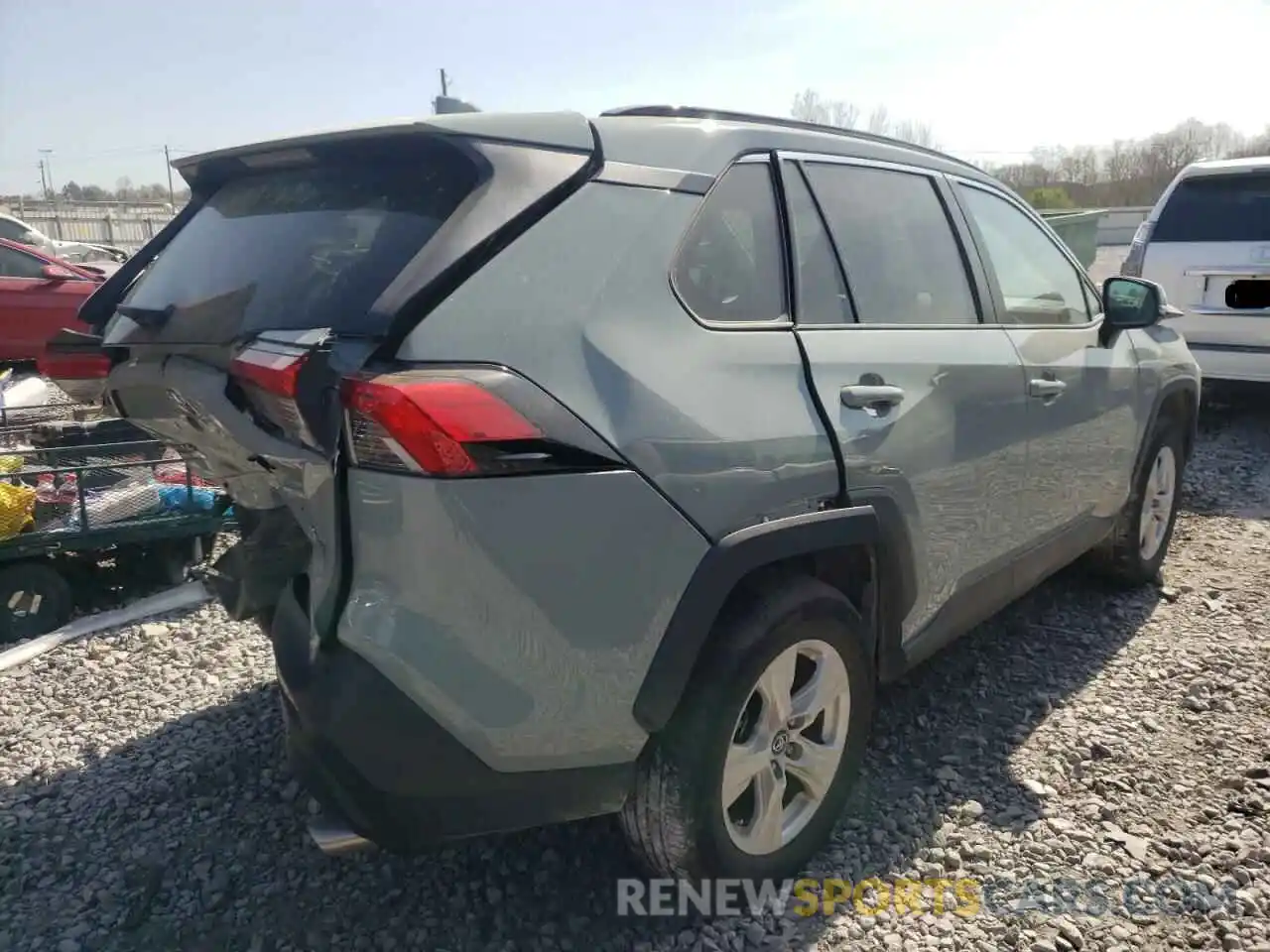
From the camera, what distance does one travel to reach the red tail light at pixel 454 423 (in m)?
1.77

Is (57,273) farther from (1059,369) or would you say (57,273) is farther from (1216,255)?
(1216,255)

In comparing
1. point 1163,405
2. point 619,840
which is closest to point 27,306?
point 619,840

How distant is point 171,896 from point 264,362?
1.51 m

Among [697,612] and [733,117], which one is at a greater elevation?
[733,117]

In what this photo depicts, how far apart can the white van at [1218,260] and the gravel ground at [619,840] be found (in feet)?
11.4

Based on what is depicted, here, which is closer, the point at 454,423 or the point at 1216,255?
the point at 454,423

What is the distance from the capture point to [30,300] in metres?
10.2

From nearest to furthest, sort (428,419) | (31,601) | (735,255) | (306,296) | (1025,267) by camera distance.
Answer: (428,419) → (306,296) → (735,255) → (1025,267) → (31,601)

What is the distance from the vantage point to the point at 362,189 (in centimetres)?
216

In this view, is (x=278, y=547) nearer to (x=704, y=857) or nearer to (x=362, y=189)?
(x=362, y=189)

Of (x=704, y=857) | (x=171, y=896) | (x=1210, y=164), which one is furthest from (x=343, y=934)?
(x=1210, y=164)

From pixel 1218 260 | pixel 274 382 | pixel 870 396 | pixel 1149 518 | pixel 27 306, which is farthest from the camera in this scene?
pixel 27 306

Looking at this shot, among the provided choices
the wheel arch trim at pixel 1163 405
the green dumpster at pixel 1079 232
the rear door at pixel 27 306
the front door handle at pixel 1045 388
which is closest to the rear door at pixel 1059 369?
the front door handle at pixel 1045 388

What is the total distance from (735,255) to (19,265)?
10668 mm
